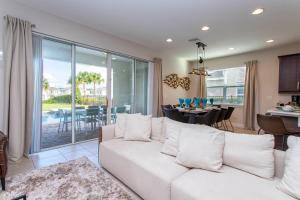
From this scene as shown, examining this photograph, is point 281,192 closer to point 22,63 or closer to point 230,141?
point 230,141

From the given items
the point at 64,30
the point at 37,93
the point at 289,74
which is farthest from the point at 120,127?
the point at 289,74

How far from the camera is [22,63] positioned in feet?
9.23

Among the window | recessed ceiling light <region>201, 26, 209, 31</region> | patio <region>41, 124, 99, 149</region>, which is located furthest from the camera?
the window

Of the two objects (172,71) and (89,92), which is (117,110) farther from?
(172,71)

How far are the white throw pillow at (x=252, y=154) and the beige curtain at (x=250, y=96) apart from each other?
15.1 ft

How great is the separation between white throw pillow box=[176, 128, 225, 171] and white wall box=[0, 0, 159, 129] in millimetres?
3100

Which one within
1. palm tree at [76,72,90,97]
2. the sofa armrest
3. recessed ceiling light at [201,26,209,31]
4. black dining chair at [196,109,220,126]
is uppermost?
recessed ceiling light at [201,26,209,31]

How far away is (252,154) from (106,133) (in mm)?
2108

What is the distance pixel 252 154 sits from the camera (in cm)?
158

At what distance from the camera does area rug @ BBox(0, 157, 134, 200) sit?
1849mm

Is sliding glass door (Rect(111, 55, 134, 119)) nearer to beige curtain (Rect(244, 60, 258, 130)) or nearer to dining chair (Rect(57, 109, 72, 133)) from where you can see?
dining chair (Rect(57, 109, 72, 133))

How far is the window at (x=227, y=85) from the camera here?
20.2ft

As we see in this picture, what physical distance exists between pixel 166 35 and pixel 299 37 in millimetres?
3537

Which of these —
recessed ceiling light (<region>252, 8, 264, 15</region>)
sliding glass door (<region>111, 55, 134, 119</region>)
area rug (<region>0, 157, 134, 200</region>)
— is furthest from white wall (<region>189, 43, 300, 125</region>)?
area rug (<region>0, 157, 134, 200</region>)
